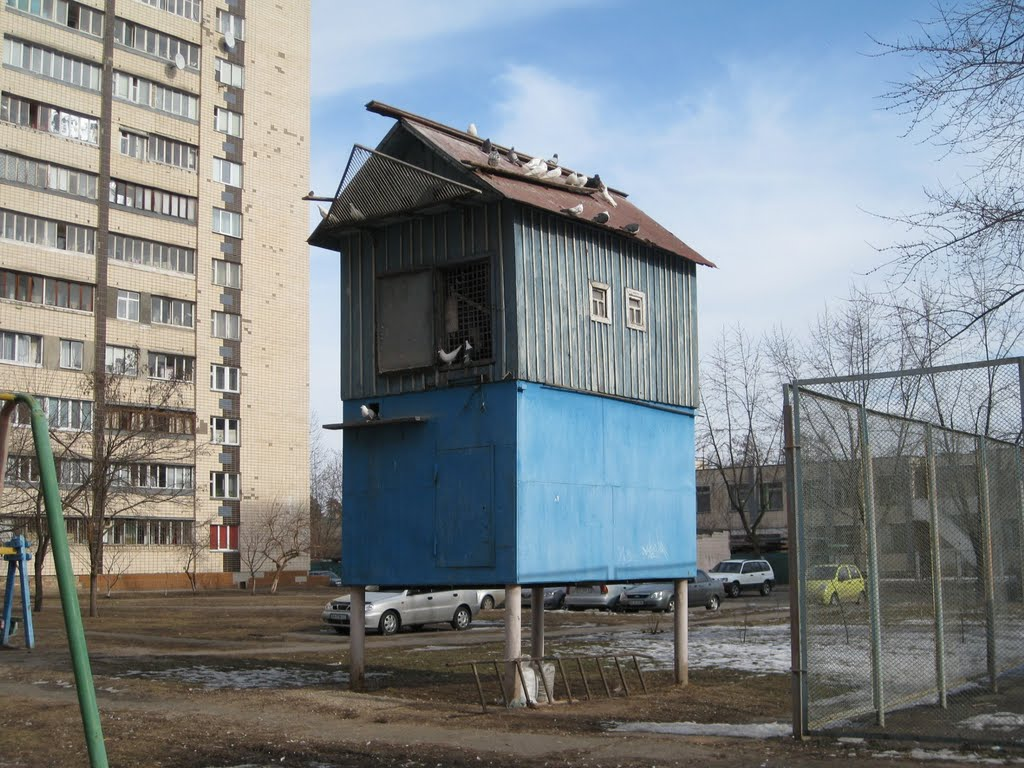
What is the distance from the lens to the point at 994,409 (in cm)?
1017

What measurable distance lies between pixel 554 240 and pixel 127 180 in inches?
1901

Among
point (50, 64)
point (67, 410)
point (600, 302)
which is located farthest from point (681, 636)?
point (50, 64)

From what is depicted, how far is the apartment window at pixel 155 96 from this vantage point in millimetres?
57969

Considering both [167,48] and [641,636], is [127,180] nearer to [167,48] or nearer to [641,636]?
[167,48]

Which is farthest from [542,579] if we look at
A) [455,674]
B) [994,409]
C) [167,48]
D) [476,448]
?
[167,48]

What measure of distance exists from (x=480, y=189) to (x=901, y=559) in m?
7.11

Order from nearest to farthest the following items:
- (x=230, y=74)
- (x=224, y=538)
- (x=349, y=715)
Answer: (x=349, y=715) → (x=224, y=538) → (x=230, y=74)

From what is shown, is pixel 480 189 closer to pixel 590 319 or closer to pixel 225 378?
pixel 590 319

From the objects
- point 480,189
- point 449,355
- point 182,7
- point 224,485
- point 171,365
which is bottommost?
point 224,485

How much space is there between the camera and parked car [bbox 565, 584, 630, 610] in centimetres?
3838

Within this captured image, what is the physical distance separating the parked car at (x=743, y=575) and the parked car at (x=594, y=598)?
10.1 m

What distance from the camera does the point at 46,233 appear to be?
54531 mm

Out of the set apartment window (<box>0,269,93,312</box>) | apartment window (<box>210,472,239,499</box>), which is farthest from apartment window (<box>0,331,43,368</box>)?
apartment window (<box>210,472,239,499</box>)

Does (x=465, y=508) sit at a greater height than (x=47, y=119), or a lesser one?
lesser
